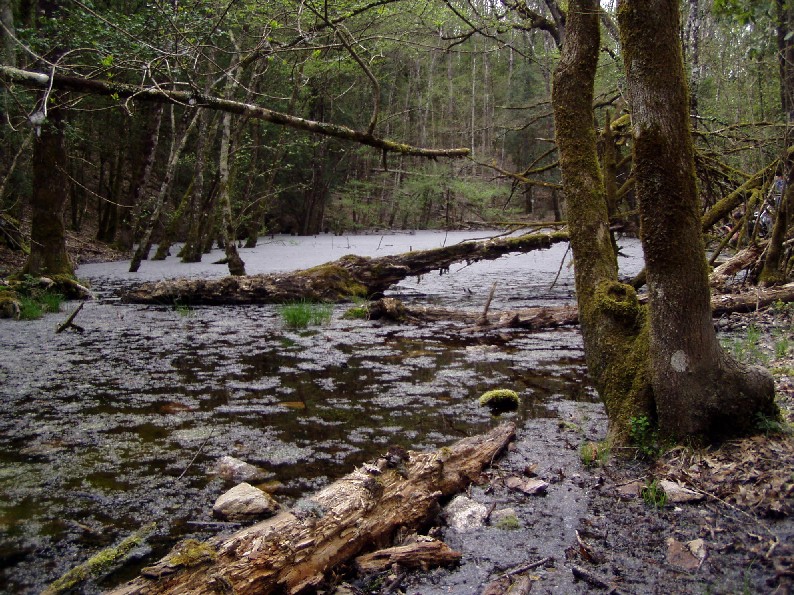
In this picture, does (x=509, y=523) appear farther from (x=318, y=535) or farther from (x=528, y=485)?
(x=318, y=535)

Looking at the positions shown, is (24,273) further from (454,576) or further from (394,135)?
(394,135)

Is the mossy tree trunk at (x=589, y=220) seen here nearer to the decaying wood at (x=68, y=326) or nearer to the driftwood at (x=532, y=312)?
the driftwood at (x=532, y=312)

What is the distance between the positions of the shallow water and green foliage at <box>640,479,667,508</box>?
4.91ft

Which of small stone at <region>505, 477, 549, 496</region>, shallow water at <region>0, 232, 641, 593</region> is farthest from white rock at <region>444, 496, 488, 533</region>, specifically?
shallow water at <region>0, 232, 641, 593</region>

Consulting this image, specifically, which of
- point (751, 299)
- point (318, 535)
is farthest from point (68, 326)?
point (751, 299)

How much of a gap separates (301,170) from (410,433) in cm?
2919

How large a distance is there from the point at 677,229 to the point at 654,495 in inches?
51.1

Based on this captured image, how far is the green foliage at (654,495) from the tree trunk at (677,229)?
0.42 metres

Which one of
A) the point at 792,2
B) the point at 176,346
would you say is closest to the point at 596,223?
the point at 792,2

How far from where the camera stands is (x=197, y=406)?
197 inches

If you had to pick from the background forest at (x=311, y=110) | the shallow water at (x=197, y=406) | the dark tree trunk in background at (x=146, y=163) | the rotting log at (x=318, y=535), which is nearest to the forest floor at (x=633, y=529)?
the rotting log at (x=318, y=535)

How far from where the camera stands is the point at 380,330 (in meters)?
8.33

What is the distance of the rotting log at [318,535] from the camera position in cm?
217

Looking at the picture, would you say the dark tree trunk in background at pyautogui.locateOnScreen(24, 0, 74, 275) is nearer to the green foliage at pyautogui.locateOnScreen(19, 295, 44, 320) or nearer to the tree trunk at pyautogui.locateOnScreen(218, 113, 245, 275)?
the green foliage at pyautogui.locateOnScreen(19, 295, 44, 320)
